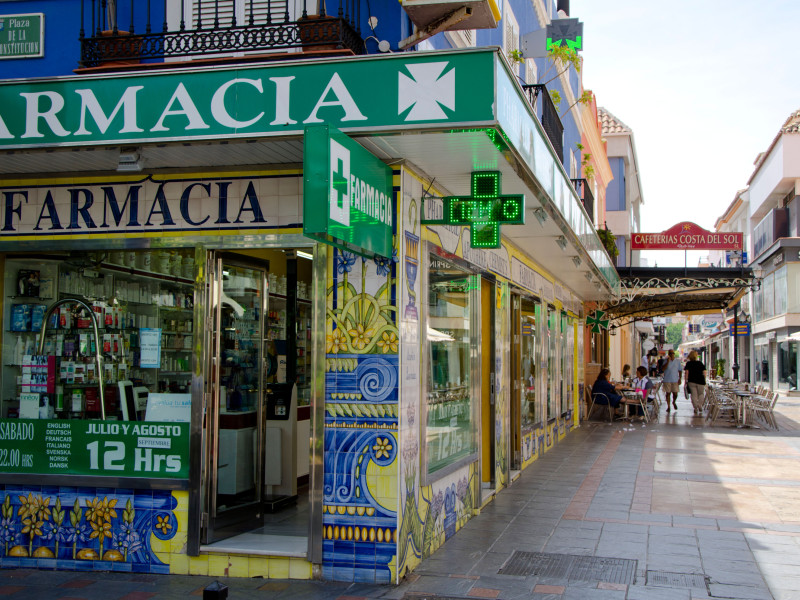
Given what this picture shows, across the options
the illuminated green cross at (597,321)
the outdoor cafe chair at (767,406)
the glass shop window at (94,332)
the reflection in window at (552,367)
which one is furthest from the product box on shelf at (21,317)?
the illuminated green cross at (597,321)

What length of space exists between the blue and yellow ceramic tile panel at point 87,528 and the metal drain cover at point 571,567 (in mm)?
2677

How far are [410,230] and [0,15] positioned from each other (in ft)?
15.4

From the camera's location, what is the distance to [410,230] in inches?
248

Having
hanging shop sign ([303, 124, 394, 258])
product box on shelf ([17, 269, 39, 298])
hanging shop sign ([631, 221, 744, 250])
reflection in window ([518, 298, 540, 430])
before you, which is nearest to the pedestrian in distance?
hanging shop sign ([631, 221, 744, 250])

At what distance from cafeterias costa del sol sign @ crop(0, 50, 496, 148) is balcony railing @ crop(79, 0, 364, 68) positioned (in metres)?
1.17

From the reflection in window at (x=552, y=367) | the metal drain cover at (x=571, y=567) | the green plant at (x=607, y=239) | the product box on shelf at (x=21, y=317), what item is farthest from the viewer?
the green plant at (x=607, y=239)

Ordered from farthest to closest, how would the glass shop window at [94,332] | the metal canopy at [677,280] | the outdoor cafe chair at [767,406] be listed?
1. the metal canopy at [677,280]
2. the outdoor cafe chair at [767,406]
3. the glass shop window at [94,332]

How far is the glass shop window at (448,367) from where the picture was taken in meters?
6.98

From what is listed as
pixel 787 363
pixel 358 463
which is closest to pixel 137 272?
pixel 358 463

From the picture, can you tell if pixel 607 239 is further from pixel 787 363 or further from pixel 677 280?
pixel 787 363

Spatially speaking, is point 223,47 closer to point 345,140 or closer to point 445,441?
point 345,140

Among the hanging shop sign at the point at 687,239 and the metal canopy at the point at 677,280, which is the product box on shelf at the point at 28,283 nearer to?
the metal canopy at the point at 677,280

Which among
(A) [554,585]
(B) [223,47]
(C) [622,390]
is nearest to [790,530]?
(A) [554,585]

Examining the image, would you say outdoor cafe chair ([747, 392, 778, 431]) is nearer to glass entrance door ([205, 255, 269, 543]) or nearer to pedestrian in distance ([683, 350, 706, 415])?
pedestrian in distance ([683, 350, 706, 415])
